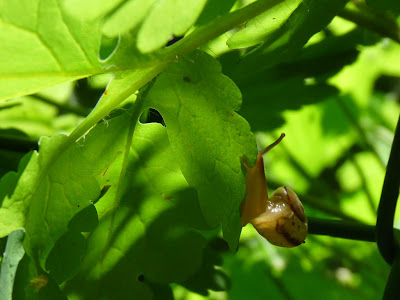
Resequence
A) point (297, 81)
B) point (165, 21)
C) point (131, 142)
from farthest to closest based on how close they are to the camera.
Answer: point (297, 81)
point (131, 142)
point (165, 21)

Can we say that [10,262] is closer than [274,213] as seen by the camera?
Yes

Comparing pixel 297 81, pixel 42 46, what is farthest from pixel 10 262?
pixel 297 81

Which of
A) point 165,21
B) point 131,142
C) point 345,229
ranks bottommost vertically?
point 345,229

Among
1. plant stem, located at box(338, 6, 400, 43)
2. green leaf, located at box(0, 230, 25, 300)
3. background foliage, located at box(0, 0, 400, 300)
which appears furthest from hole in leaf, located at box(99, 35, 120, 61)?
plant stem, located at box(338, 6, 400, 43)

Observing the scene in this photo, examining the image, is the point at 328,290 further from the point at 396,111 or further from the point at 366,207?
the point at 396,111

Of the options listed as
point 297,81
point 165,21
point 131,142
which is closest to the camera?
point 165,21

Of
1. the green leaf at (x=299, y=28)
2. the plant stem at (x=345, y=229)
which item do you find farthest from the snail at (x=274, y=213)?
the green leaf at (x=299, y=28)

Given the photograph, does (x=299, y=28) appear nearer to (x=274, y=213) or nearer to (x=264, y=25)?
(x=264, y=25)
